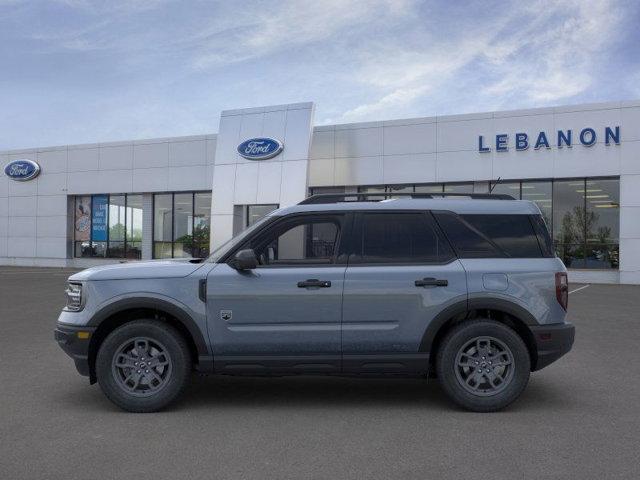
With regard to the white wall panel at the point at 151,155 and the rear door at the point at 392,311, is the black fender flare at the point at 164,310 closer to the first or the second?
the rear door at the point at 392,311

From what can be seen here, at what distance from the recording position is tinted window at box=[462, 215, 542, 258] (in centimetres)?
556

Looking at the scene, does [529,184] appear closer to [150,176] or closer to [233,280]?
[150,176]

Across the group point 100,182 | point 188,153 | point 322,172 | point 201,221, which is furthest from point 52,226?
point 322,172

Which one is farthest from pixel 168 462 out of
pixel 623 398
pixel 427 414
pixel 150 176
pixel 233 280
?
pixel 150 176

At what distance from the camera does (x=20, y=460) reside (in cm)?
417

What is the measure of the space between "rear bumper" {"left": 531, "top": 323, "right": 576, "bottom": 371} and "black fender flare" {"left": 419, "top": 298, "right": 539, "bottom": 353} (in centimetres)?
10

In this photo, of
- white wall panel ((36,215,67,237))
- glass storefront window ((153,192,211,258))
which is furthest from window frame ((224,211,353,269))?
white wall panel ((36,215,67,237))

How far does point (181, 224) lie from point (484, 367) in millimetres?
25920

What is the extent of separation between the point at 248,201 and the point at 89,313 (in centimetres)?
2051

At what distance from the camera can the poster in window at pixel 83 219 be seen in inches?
1275

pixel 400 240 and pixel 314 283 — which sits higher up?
pixel 400 240

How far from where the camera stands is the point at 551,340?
17.9 feet

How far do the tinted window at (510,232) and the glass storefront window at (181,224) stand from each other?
24.6m

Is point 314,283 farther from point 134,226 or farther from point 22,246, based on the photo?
point 22,246
